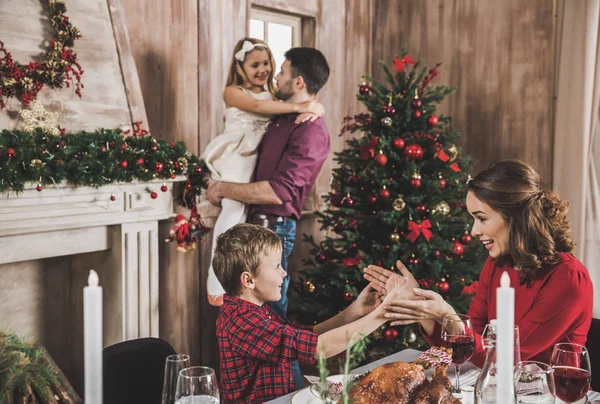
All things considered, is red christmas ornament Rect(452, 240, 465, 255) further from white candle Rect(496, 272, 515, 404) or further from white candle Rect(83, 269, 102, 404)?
white candle Rect(83, 269, 102, 404)

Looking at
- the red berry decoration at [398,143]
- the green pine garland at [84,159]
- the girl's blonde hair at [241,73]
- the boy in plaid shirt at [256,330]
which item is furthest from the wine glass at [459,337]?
the girl's blonde hair at [241,73]

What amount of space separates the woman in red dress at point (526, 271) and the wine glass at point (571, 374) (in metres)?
0.49

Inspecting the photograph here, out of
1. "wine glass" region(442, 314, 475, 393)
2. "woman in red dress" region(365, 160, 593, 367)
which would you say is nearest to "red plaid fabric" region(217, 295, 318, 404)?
"woman in red dress" region(365, 160, 593, 367)

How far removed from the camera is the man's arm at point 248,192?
329 cm

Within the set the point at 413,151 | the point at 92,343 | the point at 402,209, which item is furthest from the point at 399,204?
the point at 92,343

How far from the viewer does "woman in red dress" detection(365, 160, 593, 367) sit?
6.38 feet

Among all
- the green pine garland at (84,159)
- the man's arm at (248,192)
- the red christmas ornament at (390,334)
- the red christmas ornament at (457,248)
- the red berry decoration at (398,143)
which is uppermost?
the red berry decoration at (398,143)

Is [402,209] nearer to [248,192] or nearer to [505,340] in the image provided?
[248,192]

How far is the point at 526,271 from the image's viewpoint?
2057 mm

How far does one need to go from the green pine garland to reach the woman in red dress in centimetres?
128

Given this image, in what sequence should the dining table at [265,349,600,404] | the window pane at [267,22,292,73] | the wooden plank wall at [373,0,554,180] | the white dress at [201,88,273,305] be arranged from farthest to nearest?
the window pane at [267,22,292,73], the wooden plank wall at [373,0,554,180], the white dress at [201,88,273,305], the dining table at [265,349,600,404]

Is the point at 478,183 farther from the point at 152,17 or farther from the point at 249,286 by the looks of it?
the point at 152,17

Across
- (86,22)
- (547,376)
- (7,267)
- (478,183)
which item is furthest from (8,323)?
(547,376)

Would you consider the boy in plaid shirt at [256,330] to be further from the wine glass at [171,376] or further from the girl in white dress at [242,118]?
the girl in white dress at [242,118]
